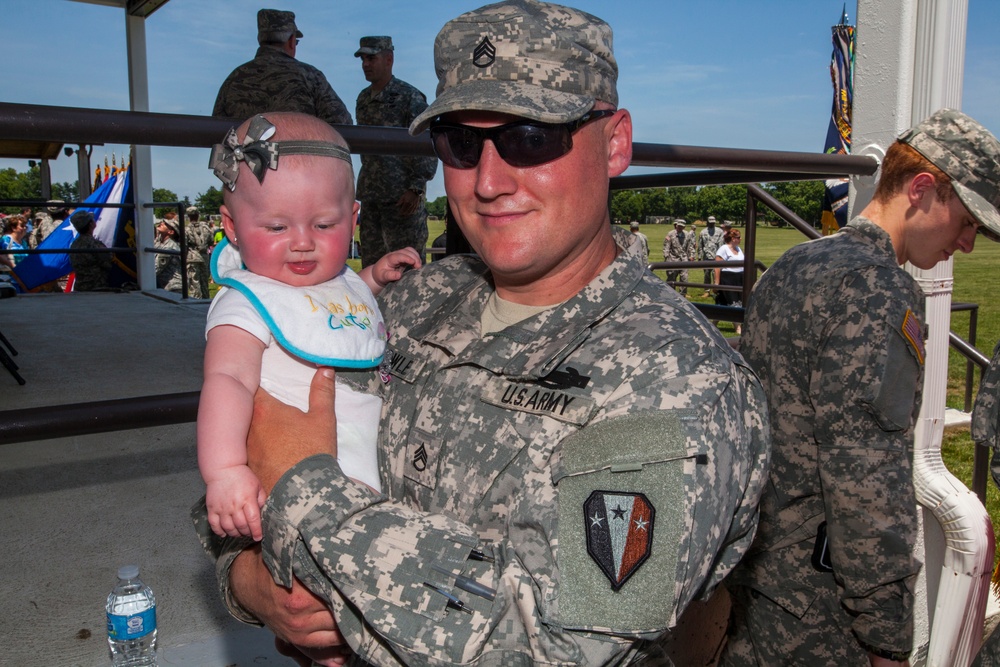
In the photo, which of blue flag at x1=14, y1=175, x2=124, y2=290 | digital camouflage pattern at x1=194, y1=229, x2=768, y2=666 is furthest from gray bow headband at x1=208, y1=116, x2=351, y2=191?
blue flag at x1=14, y1=175, x2=124, y2=290

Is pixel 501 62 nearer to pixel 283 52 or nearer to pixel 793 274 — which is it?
pixel 793 274

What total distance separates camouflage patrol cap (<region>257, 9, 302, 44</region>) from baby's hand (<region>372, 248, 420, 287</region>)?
4.14 metres

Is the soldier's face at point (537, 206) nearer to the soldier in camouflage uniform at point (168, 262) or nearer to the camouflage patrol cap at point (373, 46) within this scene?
the camouflage patrol cap at point (373, 46)

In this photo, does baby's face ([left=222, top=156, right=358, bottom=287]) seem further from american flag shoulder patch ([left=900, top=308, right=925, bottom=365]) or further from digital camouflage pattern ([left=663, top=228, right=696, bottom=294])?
digital camouflage pattern ([left=663, top=228, right=696, bottom=294])

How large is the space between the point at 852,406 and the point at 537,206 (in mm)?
1221

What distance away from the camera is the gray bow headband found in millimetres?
1433

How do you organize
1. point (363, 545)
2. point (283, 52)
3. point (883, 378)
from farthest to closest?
point (283, 52)
point (883, 378)
point (363, 545)

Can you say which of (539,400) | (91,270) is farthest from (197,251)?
(539,400)

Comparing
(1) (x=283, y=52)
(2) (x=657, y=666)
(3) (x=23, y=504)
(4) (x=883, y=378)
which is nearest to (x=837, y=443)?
(4) (x=883, y=378)

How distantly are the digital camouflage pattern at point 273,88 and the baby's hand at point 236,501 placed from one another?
4237mm

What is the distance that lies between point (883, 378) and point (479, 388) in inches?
48.9

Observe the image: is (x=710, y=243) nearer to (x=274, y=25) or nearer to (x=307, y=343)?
(x=274, y=25)

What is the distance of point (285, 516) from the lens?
1169 mm

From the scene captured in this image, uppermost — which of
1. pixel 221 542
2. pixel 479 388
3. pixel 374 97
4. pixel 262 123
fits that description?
pixel 374 97
